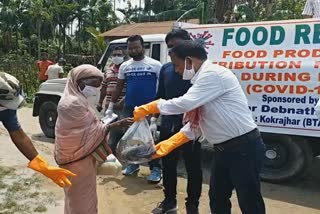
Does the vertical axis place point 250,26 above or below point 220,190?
above

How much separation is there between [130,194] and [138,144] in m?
1.58

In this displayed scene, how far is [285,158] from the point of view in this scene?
521cm

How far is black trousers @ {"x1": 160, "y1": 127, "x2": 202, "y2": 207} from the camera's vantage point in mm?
3975

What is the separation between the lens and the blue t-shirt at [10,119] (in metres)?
2.63

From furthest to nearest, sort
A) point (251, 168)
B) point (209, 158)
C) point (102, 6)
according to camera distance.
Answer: point (102, 6), point (209, 158), point (251, 168)

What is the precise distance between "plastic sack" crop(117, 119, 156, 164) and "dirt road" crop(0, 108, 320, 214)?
1.07 m

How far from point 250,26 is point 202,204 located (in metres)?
2.25

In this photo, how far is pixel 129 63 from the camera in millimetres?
4977

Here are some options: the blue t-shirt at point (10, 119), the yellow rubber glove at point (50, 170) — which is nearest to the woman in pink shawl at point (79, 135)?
the yellow rubber glove at point (50, 170)

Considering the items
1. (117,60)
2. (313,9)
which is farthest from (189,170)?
(313,9)

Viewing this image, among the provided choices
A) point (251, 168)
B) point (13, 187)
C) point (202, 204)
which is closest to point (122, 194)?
point (202, 204)

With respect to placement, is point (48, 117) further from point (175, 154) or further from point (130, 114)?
point (175, 154)

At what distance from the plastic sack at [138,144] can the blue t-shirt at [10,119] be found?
3.12 ft

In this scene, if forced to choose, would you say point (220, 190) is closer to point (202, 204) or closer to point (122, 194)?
point (202, 204)
